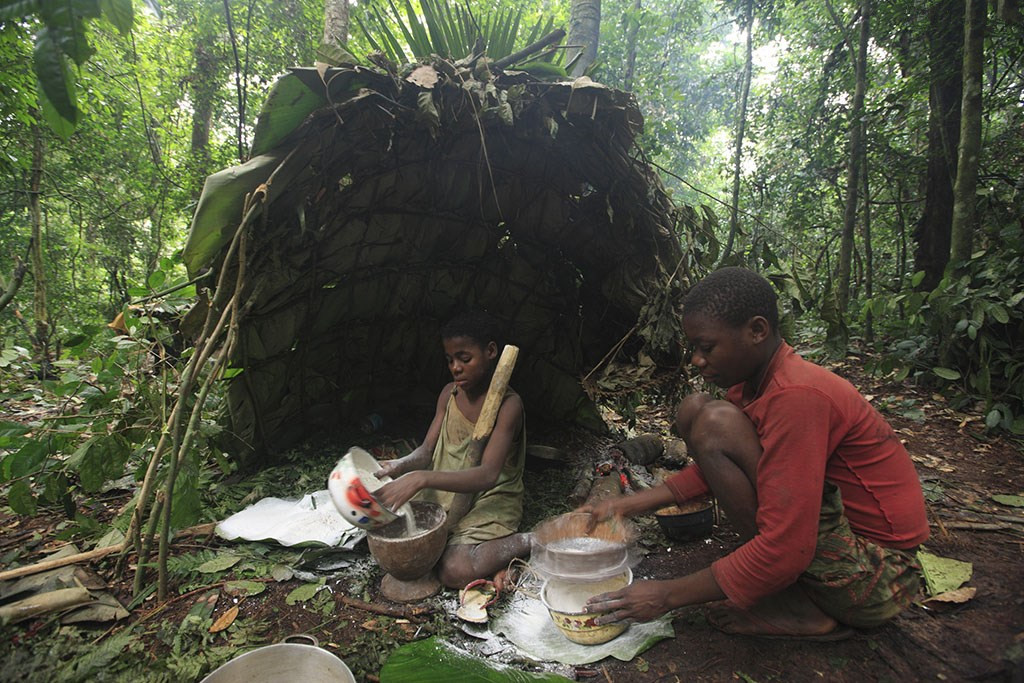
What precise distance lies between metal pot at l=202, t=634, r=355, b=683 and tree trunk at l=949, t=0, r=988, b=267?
4.75 m

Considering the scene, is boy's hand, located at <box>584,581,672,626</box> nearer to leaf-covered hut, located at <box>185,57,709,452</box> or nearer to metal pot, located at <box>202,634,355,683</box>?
metal pot, located at <box>202,634,355,683</box>

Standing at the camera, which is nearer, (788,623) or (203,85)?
(788,623)

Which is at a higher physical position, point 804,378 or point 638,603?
point 804,378

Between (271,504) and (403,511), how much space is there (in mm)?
959

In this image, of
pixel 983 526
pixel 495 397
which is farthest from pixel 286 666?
pixel 983 526

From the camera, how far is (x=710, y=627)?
67.2 inches

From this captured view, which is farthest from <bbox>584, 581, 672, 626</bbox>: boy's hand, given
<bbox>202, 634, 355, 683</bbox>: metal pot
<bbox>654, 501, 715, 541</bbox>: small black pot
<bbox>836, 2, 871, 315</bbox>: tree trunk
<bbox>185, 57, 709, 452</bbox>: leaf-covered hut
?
<bbox>836, 2, 871, 315</bbox>: tree trunk

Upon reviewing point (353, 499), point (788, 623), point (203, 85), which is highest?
point (203, 85)

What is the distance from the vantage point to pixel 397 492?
75.5 inches

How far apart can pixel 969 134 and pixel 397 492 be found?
4.74m

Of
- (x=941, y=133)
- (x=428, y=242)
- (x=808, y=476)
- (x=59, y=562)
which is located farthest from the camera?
(x=941, y=133)

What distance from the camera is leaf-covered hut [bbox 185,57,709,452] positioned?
79.4 inches

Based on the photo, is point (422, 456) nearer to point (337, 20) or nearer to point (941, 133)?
point (337, 20)

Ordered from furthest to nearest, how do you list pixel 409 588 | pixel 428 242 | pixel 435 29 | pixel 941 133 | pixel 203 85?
pixel 203 85 → pixel 941 133 → pixel 428 242 → pixel 435 29 → pixel 409 588
